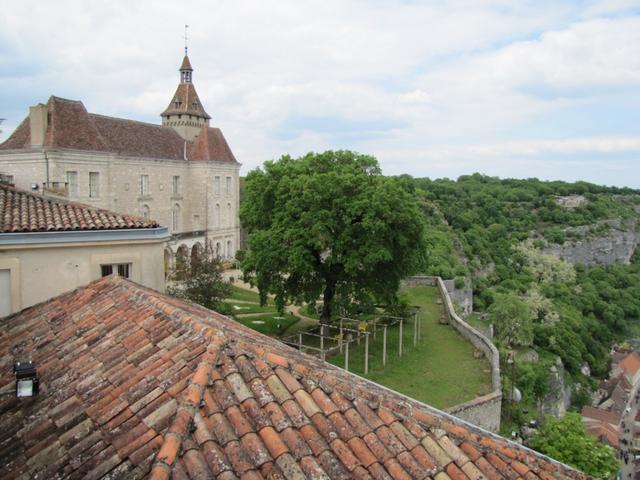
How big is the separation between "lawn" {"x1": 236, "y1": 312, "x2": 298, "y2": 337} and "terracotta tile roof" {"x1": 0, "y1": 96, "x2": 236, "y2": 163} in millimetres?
17768

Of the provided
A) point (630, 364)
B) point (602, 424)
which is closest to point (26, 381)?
point (602, 424)

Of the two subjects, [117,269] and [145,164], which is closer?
[117,269]

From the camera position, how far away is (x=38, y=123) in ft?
108

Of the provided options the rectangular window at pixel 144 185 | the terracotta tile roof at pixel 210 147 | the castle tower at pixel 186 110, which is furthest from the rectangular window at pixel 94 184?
the castle tower at pixel 186 110

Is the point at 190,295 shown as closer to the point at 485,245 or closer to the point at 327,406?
the point at 327,406

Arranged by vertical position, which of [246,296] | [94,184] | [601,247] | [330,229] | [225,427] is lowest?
[601,247]

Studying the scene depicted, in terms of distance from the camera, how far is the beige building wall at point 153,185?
33.0 meters

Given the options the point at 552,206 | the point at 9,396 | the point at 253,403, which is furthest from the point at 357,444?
the point at 552,206

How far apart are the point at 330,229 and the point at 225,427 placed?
687 inches

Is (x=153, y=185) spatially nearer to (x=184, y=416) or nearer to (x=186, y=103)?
(x=186, y=103)

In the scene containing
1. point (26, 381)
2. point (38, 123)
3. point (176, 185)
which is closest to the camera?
point (26, 381)

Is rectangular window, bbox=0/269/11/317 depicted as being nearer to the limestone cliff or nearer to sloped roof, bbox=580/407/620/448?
sloped roof, bbox=580/407/620/448

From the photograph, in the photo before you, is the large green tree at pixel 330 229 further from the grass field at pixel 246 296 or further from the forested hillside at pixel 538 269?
the forested hillside at pixel 538 269

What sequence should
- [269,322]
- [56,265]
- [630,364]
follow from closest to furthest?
[56,265]
[269,322]
[630,364]
